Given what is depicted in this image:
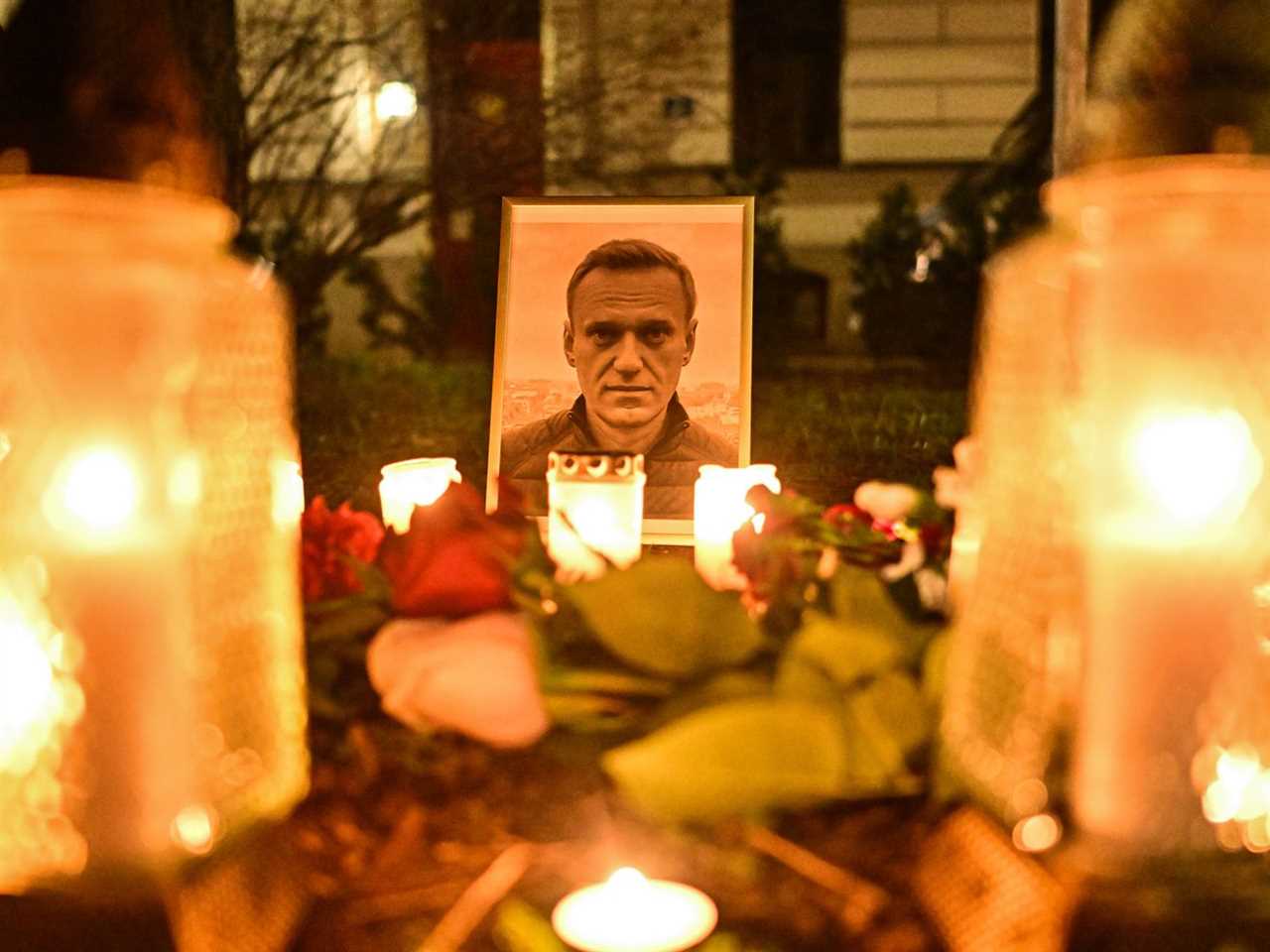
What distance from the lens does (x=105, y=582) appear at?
0.38 meters

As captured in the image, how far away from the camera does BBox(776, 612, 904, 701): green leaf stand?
423 millimetres

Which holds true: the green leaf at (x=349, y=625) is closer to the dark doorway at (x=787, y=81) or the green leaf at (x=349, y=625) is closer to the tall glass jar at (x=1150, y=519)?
the tall glass jar at (x=1150, y=519)

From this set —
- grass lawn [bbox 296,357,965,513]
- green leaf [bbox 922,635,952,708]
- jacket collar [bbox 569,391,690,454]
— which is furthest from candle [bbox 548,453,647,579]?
grass lawn [bbox 296,357,965,513]

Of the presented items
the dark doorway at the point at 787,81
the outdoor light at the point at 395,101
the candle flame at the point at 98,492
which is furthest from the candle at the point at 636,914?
the dark doorway at the point at 787,81

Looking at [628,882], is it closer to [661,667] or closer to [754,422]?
[661,667]

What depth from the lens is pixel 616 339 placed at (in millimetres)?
1464

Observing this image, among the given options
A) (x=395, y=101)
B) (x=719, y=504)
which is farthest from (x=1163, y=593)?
(x=395, y=101)

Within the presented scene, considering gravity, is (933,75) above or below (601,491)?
above

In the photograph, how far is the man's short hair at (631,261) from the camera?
1.46 metres

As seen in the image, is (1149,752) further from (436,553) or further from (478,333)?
(478,333)

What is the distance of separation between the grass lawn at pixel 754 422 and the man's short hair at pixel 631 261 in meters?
0.76

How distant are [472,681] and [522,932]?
0.10 m

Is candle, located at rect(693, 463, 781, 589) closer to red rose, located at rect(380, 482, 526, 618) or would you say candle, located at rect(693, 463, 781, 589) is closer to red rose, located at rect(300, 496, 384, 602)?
red rose, located at rect(300, 496, 384, 602)

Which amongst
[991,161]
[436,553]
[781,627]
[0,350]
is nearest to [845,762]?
[781,627]
